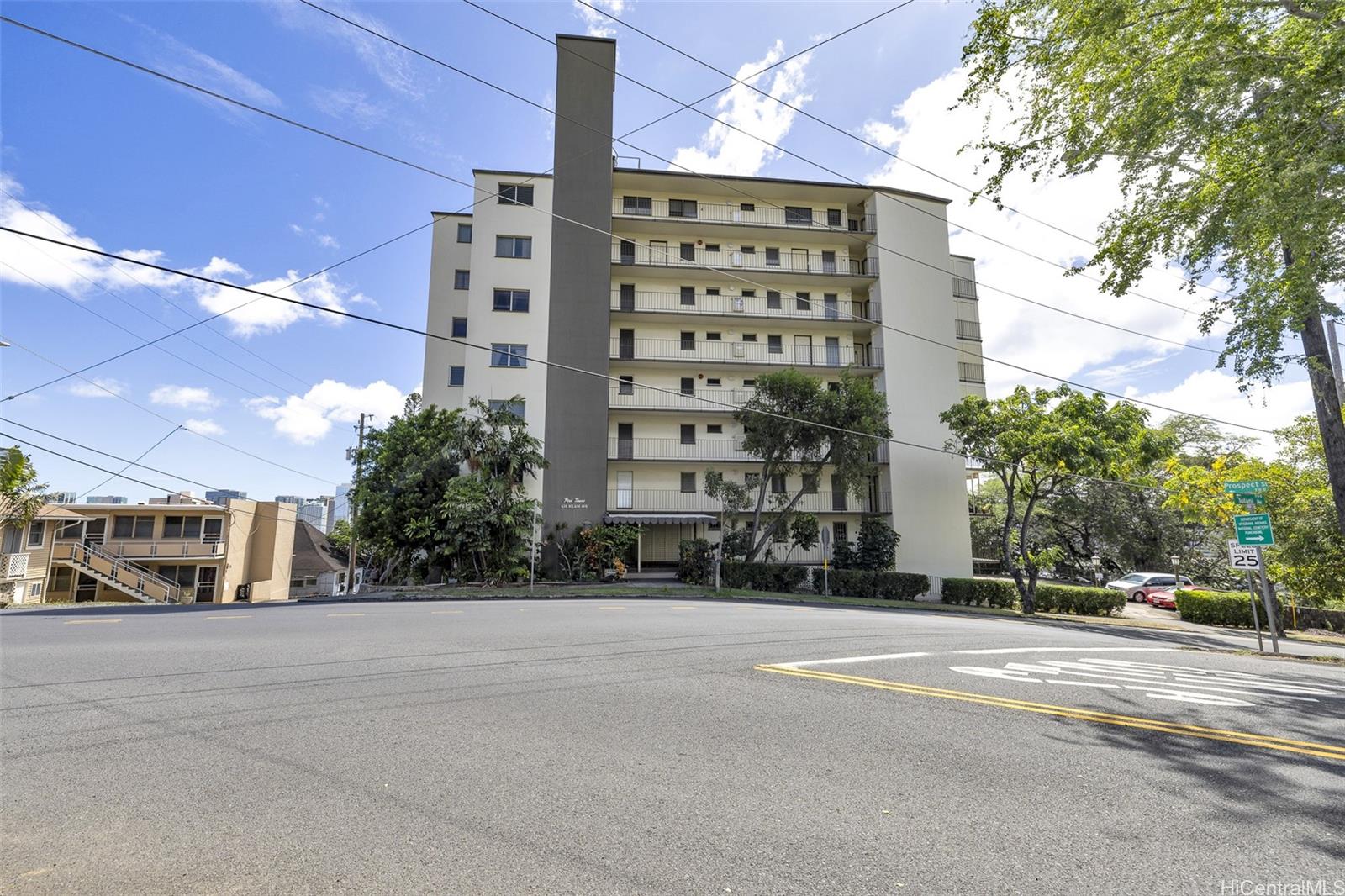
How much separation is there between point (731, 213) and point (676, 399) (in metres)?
10.9

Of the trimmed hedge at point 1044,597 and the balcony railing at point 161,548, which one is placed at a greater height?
the balcony railing at point 161,548

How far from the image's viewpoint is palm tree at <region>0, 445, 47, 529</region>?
1981 centimetres

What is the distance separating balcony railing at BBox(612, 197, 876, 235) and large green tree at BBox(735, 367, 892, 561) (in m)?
11.1

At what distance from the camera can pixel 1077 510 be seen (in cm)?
3375

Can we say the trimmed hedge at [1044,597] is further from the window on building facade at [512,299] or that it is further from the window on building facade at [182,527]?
the window on building facade at [182,527]

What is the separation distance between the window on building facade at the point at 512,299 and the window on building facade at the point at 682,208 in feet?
31.1

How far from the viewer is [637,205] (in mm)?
31547

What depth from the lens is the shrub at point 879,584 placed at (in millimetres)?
23328

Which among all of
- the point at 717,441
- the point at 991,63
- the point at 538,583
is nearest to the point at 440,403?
the point at 538,583

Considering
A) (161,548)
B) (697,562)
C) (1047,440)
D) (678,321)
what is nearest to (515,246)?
(678,321)

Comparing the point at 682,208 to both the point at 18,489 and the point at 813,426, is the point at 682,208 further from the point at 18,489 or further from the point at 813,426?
the point at 18,489

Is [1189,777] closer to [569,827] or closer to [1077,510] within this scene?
[569,827]

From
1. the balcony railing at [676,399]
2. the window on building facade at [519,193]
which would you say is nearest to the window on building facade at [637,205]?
the window on building facade at [519,193]

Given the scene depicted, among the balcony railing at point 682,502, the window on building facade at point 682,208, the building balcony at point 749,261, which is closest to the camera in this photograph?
the balcony railing at point 682,502
